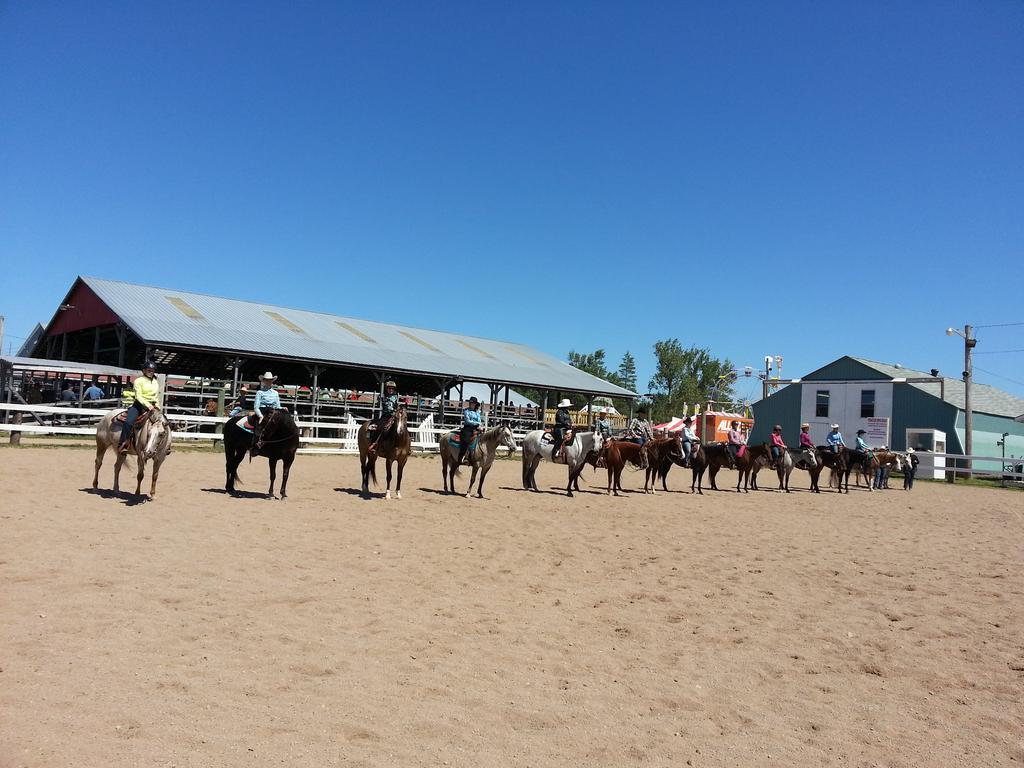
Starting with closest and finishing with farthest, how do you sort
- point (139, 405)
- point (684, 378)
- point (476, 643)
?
point (476, 643) → point (139, 405) → point (684, 378)

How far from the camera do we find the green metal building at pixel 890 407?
39938 millimetres

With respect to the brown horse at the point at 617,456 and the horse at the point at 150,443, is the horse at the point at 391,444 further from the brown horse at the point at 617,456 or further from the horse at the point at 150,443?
the brown horse at the point at 617,456

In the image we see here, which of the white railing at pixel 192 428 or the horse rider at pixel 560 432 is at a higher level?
the horse rider at pixel 560 432

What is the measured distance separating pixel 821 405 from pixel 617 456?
30.2 meters

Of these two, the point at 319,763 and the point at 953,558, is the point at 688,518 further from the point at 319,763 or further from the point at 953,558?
the point at 319,763

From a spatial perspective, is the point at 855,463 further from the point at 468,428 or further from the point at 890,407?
the point at 890,407

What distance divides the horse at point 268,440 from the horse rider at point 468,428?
3600mm

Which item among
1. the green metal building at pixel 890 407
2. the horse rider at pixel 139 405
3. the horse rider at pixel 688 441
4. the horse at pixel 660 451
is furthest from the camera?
the green metal building at pixel 890 407

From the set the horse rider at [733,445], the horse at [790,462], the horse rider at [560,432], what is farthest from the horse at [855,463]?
the horse rider at [560,432]

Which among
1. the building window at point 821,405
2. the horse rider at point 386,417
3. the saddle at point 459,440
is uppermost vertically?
the building window at point 821,405

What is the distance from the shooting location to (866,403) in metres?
42.4

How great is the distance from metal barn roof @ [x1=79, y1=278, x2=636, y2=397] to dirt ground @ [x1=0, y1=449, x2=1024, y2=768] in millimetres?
17992

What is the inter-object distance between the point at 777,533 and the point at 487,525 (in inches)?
205

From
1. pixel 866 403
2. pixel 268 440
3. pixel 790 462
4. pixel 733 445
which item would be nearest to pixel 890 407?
pixel 866 403
